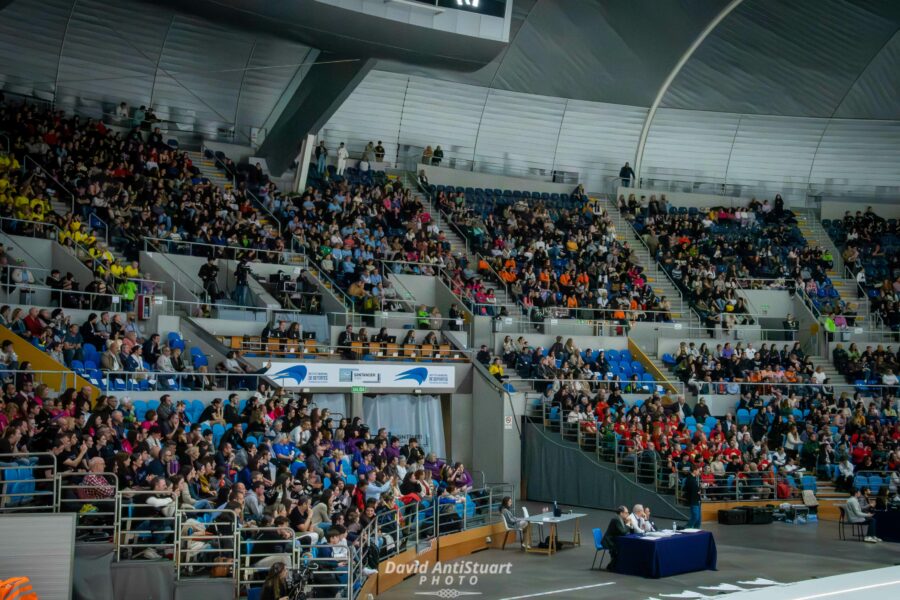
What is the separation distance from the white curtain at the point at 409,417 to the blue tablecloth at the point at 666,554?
10.3 meters

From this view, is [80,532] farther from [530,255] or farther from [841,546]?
[530,255]

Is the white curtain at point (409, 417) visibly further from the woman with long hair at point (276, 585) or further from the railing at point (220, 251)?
the woman with long hair at point (276, 585)

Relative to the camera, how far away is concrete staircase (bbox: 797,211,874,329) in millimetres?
37531

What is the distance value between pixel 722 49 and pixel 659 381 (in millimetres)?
14100

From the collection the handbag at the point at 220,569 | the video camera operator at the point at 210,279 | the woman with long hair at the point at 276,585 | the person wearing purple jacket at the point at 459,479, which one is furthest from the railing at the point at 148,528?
the video camera operator at the point at 210,279

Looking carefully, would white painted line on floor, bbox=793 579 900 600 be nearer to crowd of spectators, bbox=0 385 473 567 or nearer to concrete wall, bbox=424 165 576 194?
crowd of spectators, bbox=0 385 473 567

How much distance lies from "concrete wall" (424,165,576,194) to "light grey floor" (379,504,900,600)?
17723 millimetres

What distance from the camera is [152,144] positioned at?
99.7ft

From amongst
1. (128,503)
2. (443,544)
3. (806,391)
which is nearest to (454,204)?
(806,391)

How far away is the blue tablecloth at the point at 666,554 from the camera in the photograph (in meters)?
17.1

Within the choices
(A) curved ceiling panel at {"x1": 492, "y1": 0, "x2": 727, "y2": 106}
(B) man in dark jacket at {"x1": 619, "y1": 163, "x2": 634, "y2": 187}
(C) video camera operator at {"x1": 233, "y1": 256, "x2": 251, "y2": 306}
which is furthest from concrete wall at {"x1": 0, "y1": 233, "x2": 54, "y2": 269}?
(B) man in dark jacket at {"x1": 619, "y1": 163, "x2": 634, "y2": 187}

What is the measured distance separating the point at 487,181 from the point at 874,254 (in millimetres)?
15034

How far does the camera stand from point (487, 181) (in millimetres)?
38781

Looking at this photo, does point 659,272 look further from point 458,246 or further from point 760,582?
point 760,582
